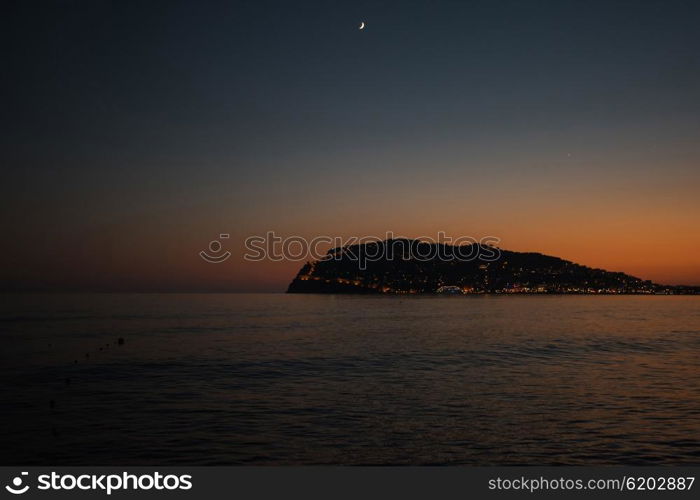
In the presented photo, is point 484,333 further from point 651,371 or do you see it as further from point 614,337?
point 651,371

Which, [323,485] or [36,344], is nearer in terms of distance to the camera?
[323,485]

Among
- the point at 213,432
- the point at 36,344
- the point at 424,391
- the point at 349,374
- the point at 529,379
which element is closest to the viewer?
the point at 213,432

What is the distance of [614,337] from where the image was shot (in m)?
60.8

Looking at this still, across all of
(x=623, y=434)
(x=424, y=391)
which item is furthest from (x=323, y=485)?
(x=424, y=391)

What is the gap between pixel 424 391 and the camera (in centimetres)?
2897

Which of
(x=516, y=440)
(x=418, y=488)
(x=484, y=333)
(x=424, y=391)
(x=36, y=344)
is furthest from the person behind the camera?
(x=484, y=333)

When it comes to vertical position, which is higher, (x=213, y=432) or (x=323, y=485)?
(x=323, y=485)

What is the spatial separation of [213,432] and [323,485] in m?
10.4

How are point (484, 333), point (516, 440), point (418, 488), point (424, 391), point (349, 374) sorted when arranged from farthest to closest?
point (484, 333) → point (349, 374) → point (424, 391) → point (516, 440) → point (418, 488)

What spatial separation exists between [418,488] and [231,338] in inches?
2036

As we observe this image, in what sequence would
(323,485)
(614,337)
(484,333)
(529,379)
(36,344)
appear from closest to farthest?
(323,485) < (529,379) < (36,344) < (614,337) < (484,333)

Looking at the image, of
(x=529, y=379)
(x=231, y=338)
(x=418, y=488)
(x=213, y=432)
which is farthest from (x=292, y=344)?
(x=418, y=488)

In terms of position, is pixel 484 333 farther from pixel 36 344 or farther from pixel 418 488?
pixel 418 488

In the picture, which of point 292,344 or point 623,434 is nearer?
point 623,434
